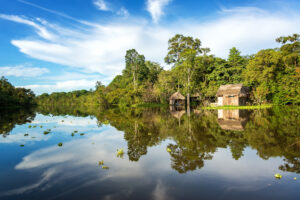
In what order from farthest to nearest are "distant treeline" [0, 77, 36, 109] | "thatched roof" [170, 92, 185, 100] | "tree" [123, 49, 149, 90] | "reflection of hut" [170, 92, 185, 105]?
"tree" [123, 49, 149, 90]
"distant treeline" [0, 77, 36, 109]
"reflection of hut" [170, 92, 185, 105]
"thatched roof" [170, 92, 185, 100]

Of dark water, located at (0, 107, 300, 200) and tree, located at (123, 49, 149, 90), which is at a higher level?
tree, located at (123, 49, 149, 90)

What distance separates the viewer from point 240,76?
41531 millimetres

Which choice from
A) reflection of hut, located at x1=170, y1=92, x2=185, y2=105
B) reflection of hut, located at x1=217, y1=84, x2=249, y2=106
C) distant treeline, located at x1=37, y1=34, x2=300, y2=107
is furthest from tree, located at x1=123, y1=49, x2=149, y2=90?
reflection of hut, located at x1=217, y1=84, x2=249, y2=106

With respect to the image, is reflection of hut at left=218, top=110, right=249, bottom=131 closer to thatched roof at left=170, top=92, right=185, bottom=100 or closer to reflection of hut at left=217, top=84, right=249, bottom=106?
reflection of hut at left=217, top=84, right=249, bottom=106

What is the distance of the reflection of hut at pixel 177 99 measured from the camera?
154ft

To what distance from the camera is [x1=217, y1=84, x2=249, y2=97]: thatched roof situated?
35625 mm

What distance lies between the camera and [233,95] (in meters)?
36.1

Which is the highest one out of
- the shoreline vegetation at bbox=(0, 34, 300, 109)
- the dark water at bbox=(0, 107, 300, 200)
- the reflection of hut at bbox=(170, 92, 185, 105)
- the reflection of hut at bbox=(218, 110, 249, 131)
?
the shoreline vegetation at bbox=(0, 34, 300, 109)

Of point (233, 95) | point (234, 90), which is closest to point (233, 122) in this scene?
point (233, 95)

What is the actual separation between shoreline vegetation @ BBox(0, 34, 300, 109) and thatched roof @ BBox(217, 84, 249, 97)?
1854 mm

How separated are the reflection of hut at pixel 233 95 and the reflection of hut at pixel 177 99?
1094 centimetres

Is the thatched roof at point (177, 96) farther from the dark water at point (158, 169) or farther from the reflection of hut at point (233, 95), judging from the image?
the dark water at point (158, 169)

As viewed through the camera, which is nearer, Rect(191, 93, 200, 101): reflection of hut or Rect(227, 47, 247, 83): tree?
Rect(227, 47, 247, 83): tree

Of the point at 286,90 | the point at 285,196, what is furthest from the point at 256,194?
the point at 286,90
